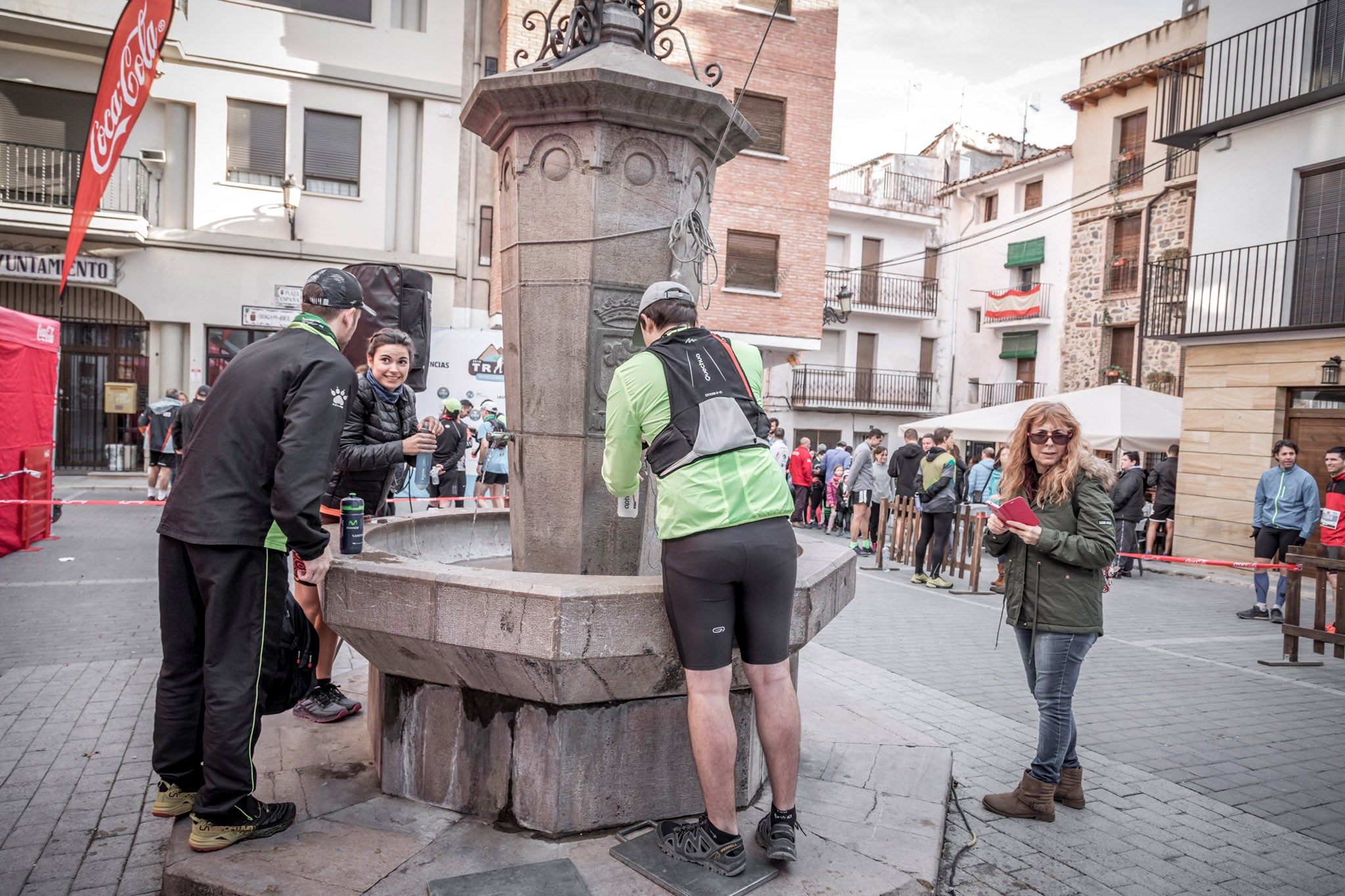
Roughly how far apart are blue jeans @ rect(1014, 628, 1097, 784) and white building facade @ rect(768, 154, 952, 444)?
1075 inches

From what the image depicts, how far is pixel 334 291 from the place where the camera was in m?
3.38

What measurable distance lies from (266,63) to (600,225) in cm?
1834

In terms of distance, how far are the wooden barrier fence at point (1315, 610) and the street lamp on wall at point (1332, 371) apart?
673 cm

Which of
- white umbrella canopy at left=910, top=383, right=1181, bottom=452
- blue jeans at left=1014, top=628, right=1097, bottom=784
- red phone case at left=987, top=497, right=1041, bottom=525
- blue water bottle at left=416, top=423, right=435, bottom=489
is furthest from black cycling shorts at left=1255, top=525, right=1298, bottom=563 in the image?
blue water bottle at left=416, top=423, right=435, bottom=489

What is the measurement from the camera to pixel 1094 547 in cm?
376

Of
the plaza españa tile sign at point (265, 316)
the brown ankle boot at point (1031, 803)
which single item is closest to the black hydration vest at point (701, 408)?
the brown ankle boot at point (1031, 803)

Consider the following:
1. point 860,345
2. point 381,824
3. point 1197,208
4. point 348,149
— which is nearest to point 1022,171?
point 860,345

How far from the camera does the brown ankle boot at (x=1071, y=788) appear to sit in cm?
410

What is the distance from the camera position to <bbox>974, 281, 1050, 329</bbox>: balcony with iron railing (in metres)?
30.0

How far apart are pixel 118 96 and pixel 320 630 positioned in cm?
443

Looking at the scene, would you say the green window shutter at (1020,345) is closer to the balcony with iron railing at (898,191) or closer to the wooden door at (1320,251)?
the balcony with iron railing at (898,191)

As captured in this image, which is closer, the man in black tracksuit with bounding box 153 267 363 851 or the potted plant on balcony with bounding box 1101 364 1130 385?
the man in black tracksuit with bounding box 153 267 363 851

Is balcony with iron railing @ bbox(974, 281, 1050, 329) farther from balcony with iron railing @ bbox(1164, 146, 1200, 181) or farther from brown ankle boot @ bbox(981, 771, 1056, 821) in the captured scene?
brown ankle boot @ bbox(981, 771, 1056, 821)

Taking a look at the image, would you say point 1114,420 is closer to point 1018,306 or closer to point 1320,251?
point 1320,251
